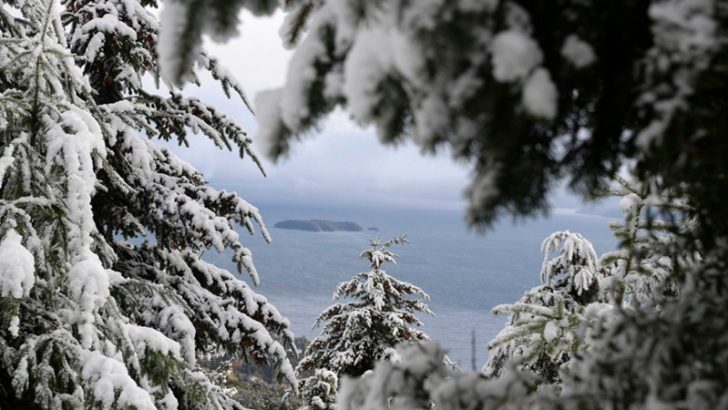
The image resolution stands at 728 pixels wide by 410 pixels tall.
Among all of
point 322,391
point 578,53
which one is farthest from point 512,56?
point 322,391

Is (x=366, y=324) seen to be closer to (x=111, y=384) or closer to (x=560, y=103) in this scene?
(x=111, y=384)

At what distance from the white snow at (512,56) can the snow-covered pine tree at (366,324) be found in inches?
465

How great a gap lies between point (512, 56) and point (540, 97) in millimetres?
97

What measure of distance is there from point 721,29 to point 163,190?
546 centimetres

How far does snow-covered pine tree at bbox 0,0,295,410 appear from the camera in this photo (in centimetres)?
332

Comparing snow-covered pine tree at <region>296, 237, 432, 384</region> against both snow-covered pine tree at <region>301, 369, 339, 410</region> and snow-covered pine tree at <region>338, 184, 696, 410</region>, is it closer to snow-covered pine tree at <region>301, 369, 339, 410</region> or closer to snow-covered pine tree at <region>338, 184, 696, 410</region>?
snow-covered pine tree at <region>301, 369, 339, 410</region>

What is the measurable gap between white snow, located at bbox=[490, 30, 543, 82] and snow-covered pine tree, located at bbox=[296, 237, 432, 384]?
11822 millimetres

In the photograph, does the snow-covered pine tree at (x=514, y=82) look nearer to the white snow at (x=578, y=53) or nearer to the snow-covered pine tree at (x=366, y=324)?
the white snow at (x=578, y=53)

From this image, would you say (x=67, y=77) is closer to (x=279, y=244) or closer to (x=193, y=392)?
(x=193, y=392)

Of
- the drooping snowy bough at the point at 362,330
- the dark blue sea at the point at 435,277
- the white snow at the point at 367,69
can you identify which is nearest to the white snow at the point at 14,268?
the white snow at the point at 367,69

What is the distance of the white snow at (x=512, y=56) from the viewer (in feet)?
3.39

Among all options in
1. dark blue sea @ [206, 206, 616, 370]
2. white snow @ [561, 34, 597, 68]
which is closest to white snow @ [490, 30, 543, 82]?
white snow @ [561, 34, 597, 68]

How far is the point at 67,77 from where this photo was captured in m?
4.09

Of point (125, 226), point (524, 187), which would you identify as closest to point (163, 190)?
point (125, 226)
